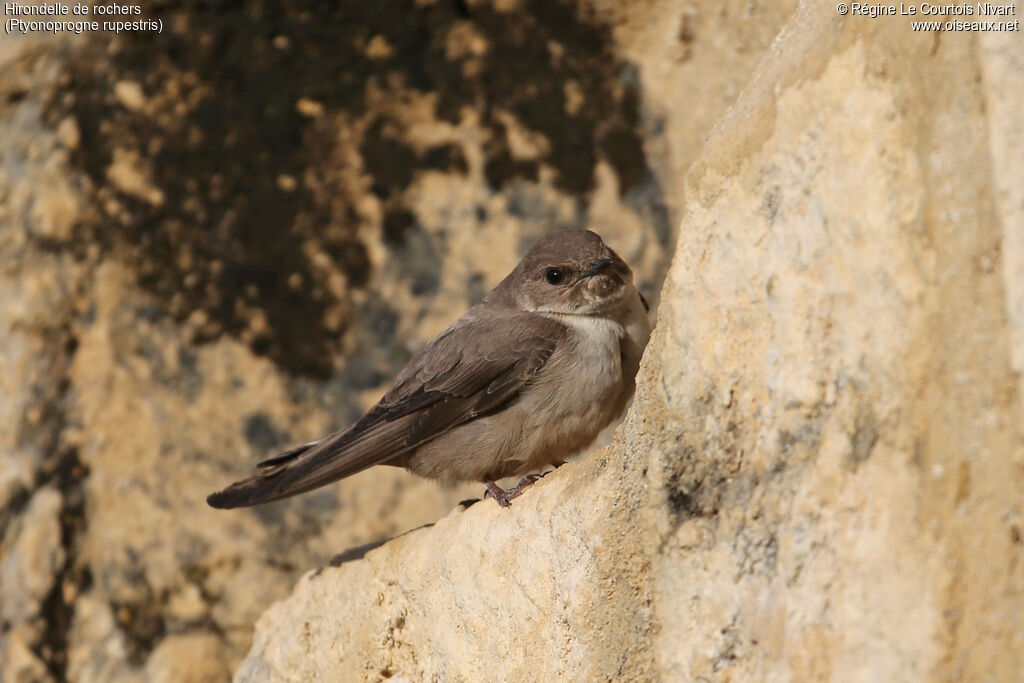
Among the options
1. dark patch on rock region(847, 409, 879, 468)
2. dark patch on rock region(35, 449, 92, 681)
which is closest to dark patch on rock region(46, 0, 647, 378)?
dark patch on rock region(35, 449, 92, 681)

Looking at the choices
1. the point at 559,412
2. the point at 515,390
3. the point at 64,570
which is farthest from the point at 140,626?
the point at 559,412

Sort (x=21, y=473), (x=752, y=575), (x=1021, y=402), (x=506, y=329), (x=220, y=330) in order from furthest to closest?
(x=220, y=330), (x=21, y=473), (x=506, y=329), (x=752, y=575), (x=1021, y=402)

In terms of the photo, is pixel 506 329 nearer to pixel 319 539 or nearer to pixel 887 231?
pixel 319 539

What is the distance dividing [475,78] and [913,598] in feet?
12.9

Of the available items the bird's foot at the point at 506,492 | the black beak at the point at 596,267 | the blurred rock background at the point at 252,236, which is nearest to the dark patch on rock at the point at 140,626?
the blurred rock background at the point at 252,236

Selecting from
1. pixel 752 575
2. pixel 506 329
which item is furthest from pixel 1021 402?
pixel 506 329

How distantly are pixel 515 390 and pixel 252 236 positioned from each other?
166cm

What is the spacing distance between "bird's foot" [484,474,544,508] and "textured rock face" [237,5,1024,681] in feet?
2.48

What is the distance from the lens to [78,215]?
16.3 ft

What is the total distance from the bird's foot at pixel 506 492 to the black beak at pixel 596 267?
854mm

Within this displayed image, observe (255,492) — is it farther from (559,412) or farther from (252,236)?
(252,236)

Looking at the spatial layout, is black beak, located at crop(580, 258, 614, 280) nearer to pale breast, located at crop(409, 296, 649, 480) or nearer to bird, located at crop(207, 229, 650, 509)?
bird, located at crop(207, 229, 650, 509)

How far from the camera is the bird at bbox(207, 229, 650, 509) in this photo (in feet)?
13.4

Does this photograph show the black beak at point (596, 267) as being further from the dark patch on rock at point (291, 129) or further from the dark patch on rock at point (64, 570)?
the dark patch on rock at point (64, 570)
